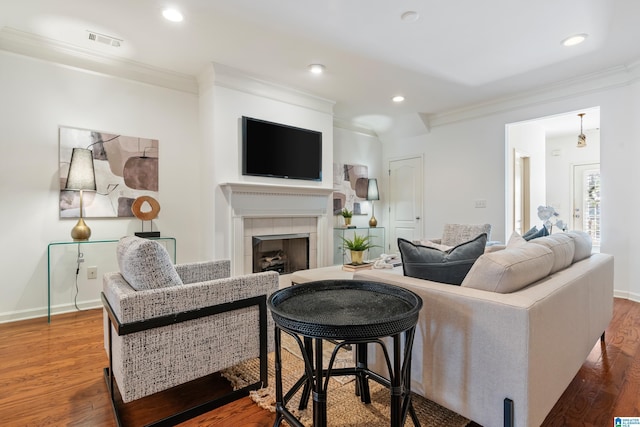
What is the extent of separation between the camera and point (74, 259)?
3.13 meters

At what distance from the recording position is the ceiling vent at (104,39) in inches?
112

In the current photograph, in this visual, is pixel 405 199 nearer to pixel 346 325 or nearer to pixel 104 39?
pixel 104 39

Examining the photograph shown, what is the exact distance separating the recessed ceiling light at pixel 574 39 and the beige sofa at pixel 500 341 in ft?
8.16

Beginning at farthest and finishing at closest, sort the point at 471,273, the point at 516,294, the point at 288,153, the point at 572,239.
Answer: the point at 288,153, the point at 572,239, the point at 471,273, the point at 516,294

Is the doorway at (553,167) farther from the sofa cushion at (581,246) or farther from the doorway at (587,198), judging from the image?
the sofa cushion at (581,246)

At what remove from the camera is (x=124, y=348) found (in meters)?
1.37

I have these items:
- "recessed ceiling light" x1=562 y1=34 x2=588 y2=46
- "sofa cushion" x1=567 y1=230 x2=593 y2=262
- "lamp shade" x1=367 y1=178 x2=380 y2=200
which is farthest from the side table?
"lamp shade" x1=367 y1=178 x2=380 y2=200

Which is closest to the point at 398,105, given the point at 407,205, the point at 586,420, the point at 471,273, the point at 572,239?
the point at 407,205

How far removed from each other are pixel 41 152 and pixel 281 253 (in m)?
2.70

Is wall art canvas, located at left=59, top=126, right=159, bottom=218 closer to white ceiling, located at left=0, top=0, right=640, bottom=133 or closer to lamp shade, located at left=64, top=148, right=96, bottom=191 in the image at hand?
lamp shade, located at left=64, top=148, right=96, bottom=191

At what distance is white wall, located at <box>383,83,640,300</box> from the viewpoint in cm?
357

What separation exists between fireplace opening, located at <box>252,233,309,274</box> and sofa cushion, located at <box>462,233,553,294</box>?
9.31 feet

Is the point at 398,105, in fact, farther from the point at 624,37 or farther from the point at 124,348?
the point at 124,348

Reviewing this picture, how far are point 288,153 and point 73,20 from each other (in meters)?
2.36
